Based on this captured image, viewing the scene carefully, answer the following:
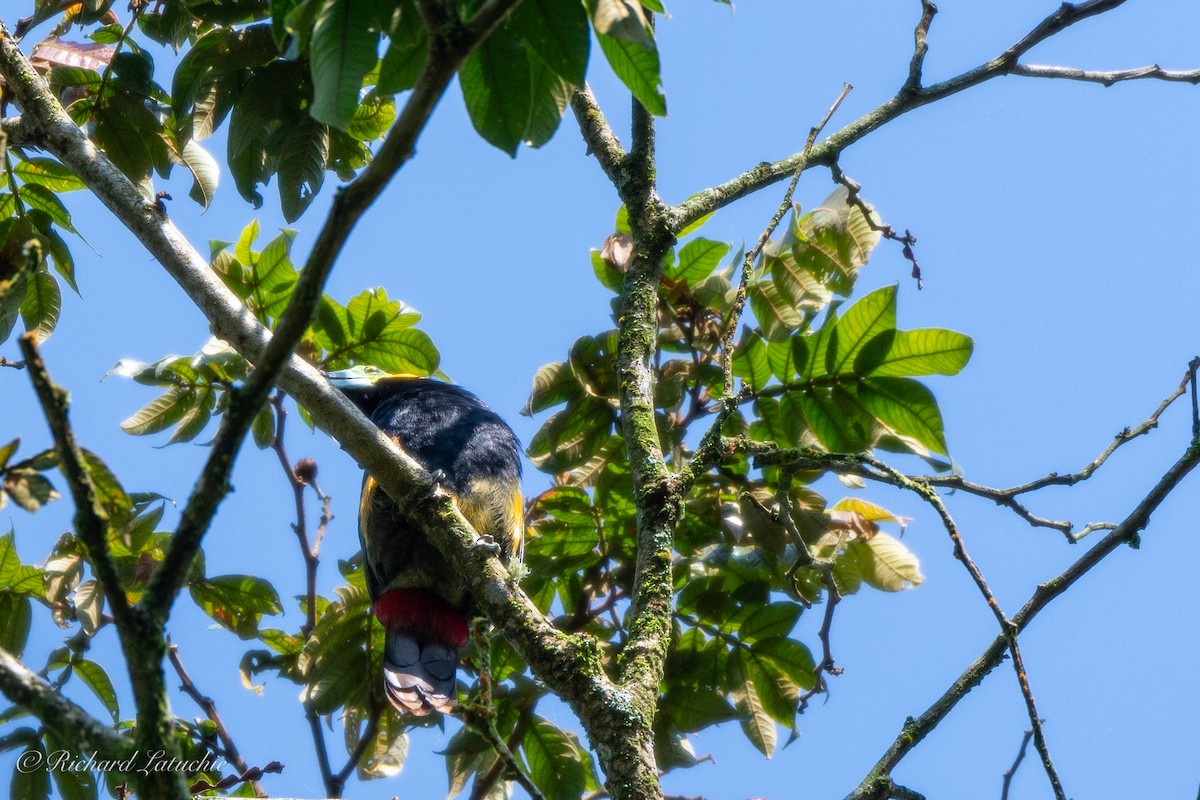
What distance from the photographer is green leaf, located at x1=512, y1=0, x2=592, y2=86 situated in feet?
4.83

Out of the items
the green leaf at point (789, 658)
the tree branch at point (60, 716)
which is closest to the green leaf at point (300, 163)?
the green leaf at point (789, 658)

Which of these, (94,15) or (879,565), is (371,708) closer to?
(879,565)

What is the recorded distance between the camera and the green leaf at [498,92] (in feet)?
5.19

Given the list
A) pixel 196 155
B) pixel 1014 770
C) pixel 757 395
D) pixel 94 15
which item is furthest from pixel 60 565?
pixel 1014 770

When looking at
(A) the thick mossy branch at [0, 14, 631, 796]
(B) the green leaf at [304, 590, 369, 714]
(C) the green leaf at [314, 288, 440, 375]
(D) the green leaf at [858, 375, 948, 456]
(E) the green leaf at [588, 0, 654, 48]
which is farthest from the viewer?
(C) the green leaf at [314, 288, 440, 375]

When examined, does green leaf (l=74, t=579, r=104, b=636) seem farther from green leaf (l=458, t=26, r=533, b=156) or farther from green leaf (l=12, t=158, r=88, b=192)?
green leaf (l=458, t=26, r=533, b=156)

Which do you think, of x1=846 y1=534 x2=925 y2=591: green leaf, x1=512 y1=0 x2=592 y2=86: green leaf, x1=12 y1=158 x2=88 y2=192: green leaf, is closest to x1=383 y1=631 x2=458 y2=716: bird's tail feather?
x1=846 y1=534 x2=925 y2=591: green leaf

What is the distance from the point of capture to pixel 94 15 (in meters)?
2.74

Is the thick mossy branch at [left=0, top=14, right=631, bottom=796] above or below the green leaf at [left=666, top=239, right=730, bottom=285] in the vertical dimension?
below

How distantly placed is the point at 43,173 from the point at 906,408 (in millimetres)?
2229

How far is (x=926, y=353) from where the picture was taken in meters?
2.47

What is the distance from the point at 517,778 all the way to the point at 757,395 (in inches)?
57.0

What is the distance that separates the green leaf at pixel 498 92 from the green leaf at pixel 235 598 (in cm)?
163

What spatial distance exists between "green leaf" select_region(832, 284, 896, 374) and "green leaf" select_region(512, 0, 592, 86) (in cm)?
120
